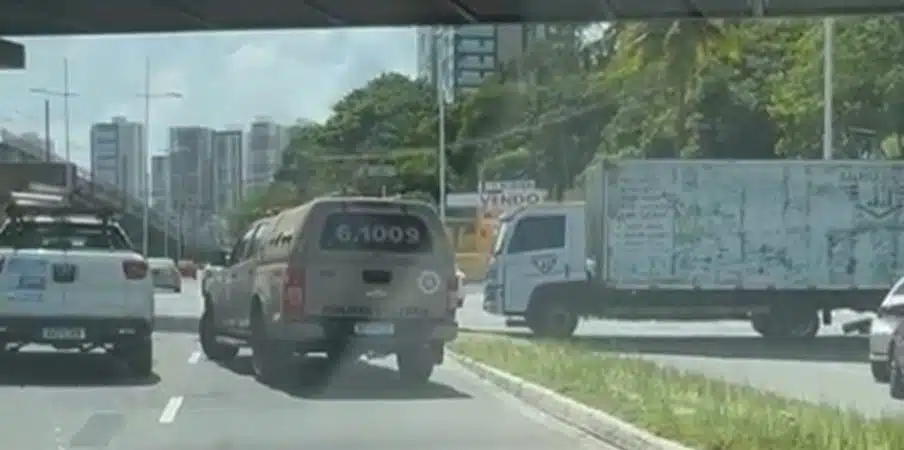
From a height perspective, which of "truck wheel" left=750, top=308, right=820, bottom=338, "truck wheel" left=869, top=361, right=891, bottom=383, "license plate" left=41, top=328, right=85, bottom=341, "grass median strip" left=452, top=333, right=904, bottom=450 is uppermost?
"license plate" left=41, top=328, right=85, bottom=341

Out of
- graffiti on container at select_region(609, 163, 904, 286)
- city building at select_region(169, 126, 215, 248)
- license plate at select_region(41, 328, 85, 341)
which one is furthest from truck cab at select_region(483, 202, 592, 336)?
city building at select_region(169, 126, 215, 248)

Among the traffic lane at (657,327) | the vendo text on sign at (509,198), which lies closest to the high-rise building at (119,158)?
the vendo text on sign at (509,198)

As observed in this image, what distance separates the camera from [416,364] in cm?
2212

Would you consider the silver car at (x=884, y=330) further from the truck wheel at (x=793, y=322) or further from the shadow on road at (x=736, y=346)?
A: the truck wheel at (x=793, y=322)

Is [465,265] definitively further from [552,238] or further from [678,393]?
[678,393]

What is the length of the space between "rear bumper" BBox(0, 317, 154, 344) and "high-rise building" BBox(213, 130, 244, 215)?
4783 cm

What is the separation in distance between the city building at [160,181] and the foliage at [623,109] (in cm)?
700

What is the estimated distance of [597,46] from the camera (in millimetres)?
70812

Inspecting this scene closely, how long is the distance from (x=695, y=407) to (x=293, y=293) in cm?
651

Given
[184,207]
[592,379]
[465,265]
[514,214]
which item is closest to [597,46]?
[465,265]

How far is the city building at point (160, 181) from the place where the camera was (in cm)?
7681

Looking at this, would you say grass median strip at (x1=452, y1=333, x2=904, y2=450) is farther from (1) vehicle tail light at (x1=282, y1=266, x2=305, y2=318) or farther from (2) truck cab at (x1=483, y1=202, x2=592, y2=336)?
(2) truck cab at (x1=483, y1=202, x2=592, y2=336)

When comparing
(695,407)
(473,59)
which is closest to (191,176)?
(473,59)

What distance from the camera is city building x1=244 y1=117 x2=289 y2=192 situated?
68438mm
